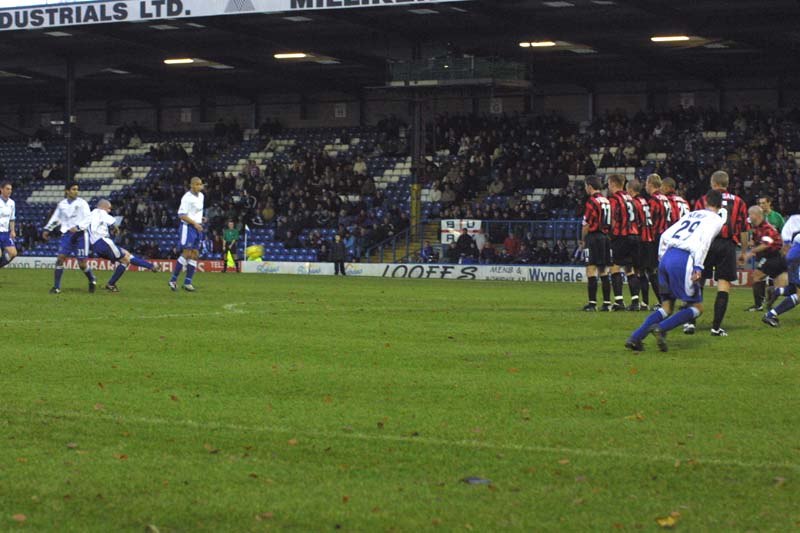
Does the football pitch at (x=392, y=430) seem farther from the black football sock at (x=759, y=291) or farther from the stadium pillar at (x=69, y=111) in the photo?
the stadium pillar at (x=69, y=111)

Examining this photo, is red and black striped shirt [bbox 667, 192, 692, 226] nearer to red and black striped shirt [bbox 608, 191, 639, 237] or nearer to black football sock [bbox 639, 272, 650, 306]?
red and black striped shirt [bbox 608, 191, 639, 237]

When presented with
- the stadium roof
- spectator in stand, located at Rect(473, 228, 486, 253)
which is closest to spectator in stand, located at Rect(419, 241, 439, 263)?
spectator in stand, located at Rect(473, 228, 486, 253)

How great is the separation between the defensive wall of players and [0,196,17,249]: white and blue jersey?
17.3m

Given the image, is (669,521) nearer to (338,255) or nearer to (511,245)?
(511,245)

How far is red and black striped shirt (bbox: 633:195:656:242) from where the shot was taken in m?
20.6

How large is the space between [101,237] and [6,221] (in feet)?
10.6

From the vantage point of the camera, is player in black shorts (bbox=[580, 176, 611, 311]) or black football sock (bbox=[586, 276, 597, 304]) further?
black football sock (bbox=[586, 276, 597, 304])

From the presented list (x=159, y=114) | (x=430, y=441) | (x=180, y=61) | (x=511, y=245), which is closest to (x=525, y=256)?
(x=511, y=245)

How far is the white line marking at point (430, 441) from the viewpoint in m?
7.68

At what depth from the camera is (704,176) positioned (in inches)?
1729

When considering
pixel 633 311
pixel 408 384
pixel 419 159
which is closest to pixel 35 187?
pixel 419 159

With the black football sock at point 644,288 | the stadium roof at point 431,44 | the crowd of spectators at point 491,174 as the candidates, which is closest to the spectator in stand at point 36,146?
the stadium roof at point 431,44

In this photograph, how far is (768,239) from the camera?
19.8 metres

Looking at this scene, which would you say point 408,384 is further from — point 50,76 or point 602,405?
point 50,76
